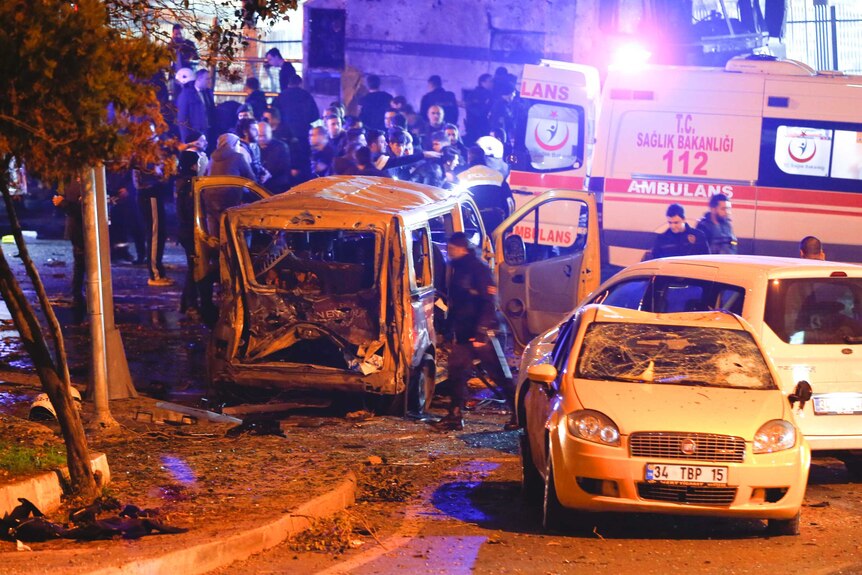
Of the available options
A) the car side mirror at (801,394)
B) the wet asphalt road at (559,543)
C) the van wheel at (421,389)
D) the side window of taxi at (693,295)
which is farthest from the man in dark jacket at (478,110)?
the car side mirror at (801,394)

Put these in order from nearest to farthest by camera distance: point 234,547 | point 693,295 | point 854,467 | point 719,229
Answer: point 234,547
point 854,467
point 693,295
point 719,229

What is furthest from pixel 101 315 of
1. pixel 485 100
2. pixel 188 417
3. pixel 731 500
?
pixel 485 100

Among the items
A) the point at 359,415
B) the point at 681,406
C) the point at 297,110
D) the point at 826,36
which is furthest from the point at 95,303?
the point at 826,36

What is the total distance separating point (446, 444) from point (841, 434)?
3.05 meters

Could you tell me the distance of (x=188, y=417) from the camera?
10.1 metres

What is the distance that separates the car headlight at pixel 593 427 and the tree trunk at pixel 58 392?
2837 millimetres

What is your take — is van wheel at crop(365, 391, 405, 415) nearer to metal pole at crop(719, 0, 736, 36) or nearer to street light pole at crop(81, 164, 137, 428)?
street light pole at crop(81, 164, 137, 428)

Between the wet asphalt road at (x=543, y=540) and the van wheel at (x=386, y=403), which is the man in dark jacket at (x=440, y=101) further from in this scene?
the wet asphalt road at (x=543, y=540)

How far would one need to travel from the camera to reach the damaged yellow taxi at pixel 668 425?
22.9ft

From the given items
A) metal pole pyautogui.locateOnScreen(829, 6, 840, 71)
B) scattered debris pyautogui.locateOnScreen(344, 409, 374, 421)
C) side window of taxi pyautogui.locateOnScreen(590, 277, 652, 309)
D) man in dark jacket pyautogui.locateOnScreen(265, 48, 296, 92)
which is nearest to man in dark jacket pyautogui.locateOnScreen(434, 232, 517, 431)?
scattered debris pyautogui.locateOnScreen(344, 409, 374, 421)

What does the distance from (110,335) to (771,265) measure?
5.66 metres

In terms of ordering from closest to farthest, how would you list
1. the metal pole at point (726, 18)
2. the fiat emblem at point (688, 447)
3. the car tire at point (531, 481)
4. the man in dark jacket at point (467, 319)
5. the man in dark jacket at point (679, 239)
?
the fiat emblem at point (688, 447), the car tire at point (531, 481), the man in dark jacket at point (467, 319), the man in dark jacket at point (679, 239), the metal pole at point (726, 18)

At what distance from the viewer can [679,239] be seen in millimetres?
13734

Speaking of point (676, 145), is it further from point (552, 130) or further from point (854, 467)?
point (854, 467)
